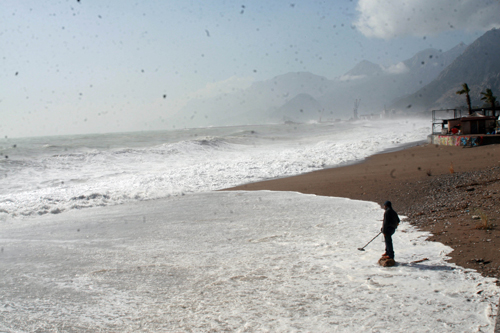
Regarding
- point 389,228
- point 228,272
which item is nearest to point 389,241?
point 389,228

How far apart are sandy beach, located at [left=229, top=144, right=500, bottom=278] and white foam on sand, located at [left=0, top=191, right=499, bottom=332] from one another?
1.53ft

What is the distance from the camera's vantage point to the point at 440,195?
34.5ft

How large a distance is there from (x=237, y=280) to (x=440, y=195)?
7439 millimetres

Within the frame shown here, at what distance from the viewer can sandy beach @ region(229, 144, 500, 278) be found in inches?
250

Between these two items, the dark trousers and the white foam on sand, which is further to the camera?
the dark trousers

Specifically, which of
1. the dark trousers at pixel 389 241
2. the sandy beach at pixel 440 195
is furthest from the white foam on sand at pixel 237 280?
the sandy beach at pixel 440 195

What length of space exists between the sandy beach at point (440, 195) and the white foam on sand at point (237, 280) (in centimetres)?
47

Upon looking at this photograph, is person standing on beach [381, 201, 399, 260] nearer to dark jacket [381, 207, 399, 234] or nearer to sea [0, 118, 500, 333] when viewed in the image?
dark jacket [381, 207, 399, 234]

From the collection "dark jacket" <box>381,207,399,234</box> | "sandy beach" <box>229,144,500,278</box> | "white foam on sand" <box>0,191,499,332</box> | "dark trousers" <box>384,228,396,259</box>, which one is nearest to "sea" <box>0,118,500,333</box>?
"white foam on sand" <box>0,191,499,332</box>

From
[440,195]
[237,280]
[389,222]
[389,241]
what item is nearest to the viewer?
[237,280]

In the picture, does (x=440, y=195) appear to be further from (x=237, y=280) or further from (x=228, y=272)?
(x=237, y=280)

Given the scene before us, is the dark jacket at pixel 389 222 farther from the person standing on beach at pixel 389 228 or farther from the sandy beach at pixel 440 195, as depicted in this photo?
the sandy beach at pixel 440 195

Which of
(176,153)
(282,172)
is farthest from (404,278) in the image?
(176,153)

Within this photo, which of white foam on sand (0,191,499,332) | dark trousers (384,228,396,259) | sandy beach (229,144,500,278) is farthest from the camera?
sandy beach (229,144,500,278)
